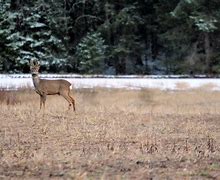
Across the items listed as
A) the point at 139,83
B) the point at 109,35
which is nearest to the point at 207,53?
the point at 109,35

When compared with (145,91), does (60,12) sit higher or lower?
higher

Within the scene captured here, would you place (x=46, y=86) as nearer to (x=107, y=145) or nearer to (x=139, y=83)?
Answer: (x=107, y=145)

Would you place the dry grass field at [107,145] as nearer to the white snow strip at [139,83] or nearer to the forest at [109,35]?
the white snow strip at [139,83]

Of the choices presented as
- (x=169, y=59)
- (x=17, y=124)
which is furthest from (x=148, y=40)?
(x=17, y=124)

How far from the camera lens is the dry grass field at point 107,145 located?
8.74 metres

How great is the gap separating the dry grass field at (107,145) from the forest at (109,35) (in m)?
19.2

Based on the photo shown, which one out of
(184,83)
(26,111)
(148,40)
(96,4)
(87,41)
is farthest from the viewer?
(148,40)

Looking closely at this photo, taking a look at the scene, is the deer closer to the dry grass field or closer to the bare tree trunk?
the dry grass field

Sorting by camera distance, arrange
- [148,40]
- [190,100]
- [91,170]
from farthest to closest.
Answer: [148,40], [190,100], [91,170]

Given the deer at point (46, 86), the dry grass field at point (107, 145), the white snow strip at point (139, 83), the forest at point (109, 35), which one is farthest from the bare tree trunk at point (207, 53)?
the dry grass field at point (107, 145)

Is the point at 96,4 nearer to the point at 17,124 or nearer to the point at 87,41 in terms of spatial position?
the point at 87,41

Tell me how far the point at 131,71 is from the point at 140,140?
30125 millimetres

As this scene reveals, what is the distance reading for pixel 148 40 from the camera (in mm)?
43969

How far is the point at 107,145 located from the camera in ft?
36.7
